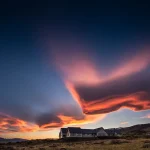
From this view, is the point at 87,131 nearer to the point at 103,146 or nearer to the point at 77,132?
the point at 77,132

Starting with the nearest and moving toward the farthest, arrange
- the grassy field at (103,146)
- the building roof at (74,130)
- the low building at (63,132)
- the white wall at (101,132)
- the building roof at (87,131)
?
the grassy field at (103,146)
the building roof at (74,130)
the low building at (63,132)
the building roof at (87,131)
the white wall at (101,132)

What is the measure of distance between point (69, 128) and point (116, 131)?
4738cm

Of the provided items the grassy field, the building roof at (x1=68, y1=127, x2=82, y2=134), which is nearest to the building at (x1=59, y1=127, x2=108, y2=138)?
the building roof at (x1=68, y1=127, x2=82, y2=134)

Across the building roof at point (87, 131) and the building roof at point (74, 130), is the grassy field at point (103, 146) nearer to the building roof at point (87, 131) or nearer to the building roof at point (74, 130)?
the building roof at point (74, 130)

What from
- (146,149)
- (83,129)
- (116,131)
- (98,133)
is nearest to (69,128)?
(83,129)

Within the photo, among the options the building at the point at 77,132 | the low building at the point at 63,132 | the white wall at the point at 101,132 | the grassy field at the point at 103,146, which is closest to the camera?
the grassy field at the point at 103,146

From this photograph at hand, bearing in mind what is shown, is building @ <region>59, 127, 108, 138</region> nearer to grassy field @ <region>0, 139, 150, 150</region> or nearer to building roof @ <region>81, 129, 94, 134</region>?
building roof @ <region>81, 129, 94, 134</region>

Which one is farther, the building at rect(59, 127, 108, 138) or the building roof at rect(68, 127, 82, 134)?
the building roof at rect(68, 127, 82, 134)

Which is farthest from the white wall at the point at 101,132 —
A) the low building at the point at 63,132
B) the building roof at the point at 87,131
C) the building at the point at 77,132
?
the low building at the point at 63,132

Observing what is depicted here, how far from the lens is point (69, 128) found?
155 meters

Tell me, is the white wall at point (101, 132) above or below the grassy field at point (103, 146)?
above

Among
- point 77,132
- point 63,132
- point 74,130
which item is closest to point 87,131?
point 77,132

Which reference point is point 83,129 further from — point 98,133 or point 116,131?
point 116,131

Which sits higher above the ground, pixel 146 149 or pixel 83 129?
pixel 83 129
